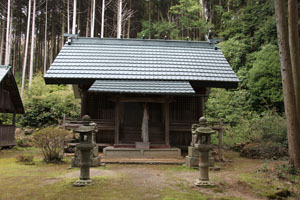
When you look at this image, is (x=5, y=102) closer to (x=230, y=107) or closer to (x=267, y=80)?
(x=230, y=107)

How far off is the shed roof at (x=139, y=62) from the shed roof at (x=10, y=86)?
9.54 feet

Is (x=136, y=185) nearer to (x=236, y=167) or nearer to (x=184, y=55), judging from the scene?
(x=236, y=167)

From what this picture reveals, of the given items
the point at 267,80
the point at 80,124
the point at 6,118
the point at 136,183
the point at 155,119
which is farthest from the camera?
the point at 6,118

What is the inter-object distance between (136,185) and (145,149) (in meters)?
4.25

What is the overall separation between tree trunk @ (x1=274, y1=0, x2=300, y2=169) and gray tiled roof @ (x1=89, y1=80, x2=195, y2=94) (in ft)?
12.1

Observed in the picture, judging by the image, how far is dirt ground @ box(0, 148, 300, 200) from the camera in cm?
498

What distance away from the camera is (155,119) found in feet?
41.4

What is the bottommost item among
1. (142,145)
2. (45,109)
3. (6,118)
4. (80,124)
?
(142,145)

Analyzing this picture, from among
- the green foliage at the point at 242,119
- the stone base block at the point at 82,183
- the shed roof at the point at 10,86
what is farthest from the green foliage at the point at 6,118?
the green foliage at the point at 242,119

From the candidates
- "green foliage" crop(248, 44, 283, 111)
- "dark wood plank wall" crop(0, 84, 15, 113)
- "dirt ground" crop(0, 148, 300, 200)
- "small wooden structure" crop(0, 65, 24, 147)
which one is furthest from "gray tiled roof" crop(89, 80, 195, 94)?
"green foliage" crop(248, 44, 283, 111)

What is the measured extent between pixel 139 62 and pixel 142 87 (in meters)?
2.81

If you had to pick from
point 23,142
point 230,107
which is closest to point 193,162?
point 230,107

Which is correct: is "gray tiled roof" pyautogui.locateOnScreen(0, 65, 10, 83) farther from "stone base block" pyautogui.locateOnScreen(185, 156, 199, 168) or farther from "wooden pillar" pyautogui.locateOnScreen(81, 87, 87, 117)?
"stone base block" pyautogui.locateOnScreen(185, 156, 199, 168)

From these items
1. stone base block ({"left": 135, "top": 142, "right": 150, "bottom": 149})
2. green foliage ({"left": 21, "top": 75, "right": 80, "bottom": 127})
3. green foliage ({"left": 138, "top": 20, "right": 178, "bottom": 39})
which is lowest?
stone base block ({"left": 135, "top": 142, "right": 150, "bottom": 149})
